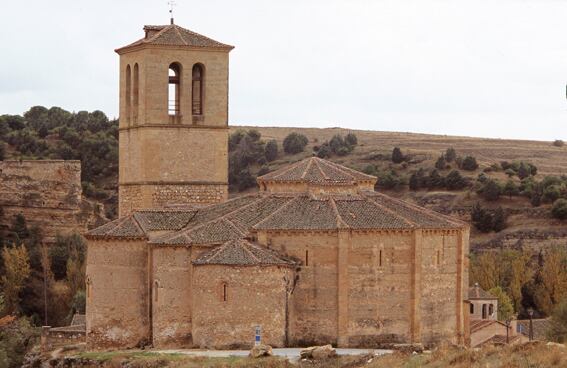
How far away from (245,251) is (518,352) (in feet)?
38.7

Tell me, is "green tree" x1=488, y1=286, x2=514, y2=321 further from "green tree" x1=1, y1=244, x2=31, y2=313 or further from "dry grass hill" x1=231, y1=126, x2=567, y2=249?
"green tree" x1=1, y1=244, x2=31, y2=313

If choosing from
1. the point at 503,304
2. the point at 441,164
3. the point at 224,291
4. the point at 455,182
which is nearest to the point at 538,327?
the point at 503,304

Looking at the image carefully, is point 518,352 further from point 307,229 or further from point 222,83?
point 222,83

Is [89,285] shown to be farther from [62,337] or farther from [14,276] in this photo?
[14,276]

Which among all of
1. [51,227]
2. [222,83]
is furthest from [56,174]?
[222,83]

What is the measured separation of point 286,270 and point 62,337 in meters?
14.2

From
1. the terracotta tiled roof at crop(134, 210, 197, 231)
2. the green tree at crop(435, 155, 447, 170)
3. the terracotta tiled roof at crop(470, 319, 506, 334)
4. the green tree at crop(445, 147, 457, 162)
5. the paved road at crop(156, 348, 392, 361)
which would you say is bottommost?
the terracotta tiled roof at crop(470, 319, 506, 334)

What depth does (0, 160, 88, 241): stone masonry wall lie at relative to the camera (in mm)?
85062

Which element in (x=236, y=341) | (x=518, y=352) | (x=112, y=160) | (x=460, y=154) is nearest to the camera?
(x=518, y=352)

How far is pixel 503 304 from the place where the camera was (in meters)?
68.8

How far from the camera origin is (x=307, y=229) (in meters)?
43.7

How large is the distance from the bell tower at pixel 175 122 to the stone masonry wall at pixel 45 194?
34.2 metres

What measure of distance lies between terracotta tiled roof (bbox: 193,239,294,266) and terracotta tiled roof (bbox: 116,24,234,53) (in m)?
9.48

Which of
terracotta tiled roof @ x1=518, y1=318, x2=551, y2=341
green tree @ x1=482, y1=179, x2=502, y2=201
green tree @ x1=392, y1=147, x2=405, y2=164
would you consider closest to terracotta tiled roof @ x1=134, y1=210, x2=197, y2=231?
terracotta tiled roof @ x1=518, y1=318, x2=551, y2=341
